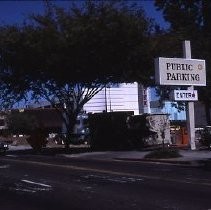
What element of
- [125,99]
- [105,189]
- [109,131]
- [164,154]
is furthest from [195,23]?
[125,99]

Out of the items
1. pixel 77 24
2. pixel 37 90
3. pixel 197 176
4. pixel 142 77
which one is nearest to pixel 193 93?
pixel 142 77

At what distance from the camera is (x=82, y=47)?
120ft

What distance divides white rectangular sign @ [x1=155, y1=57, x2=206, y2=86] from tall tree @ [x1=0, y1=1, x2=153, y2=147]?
3436 mm

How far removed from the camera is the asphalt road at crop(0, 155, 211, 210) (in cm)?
1402

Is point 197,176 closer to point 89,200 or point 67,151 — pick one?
point 89,200

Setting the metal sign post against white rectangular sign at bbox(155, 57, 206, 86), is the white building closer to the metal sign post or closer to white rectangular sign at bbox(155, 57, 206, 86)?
white rectangular sign at bbox(155, 57, 206, 86)

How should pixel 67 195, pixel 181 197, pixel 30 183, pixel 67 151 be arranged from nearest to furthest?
pixel 181 197 < pixel 67 195 < pixel 30 183 < pixel 67 151

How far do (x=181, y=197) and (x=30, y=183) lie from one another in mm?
6664

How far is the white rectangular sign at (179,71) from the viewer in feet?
111

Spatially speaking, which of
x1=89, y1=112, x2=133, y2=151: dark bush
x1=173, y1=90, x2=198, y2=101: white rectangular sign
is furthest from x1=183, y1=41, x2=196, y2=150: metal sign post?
x1=89, y1=112, x2=133, y2=151: dark bush

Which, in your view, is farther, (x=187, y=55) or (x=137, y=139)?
(x=137, y=139)

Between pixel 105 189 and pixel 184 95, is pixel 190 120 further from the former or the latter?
pixel 105 189

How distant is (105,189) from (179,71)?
18.7m

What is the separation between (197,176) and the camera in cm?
2009
